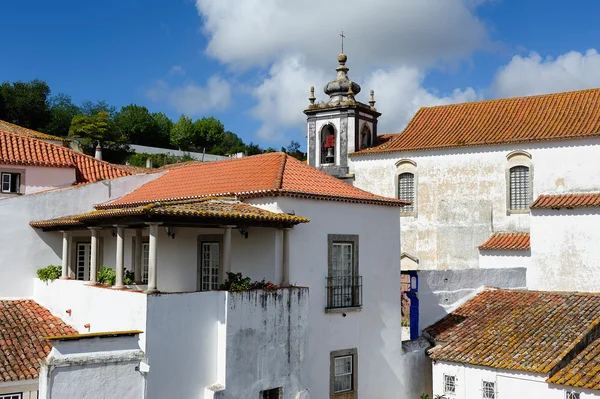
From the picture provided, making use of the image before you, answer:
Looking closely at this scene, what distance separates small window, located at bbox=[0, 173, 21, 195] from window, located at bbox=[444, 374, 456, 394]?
14.8 meters

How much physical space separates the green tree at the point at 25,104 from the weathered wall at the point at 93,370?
184ft

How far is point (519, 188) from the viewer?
87.1 feet

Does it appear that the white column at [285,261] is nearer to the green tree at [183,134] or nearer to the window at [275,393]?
the window at [275,393]

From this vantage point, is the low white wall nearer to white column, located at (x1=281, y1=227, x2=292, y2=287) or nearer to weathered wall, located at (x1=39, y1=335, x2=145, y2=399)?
weathered wall, located at (x1=39, y1=335, x2=145, y2=399)

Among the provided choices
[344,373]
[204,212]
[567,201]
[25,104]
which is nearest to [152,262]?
[204,212]

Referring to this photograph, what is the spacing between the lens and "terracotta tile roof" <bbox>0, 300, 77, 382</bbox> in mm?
14242

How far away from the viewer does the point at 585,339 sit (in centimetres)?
1656

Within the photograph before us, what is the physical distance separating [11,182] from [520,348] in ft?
54.3

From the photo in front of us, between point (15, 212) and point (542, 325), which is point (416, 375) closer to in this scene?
point (542, 325)

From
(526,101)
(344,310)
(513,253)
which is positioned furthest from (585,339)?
(526,101)

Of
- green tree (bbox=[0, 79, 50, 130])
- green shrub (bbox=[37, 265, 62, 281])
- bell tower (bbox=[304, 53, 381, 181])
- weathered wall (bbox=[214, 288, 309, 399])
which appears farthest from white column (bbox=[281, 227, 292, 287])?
green tree (bbox=[0, 79, 50, 130])

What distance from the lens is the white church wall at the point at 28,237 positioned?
1861 centimetres

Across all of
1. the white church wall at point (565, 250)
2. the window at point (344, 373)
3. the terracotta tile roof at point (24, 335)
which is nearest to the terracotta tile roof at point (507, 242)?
the white church wall at point (565, 250)

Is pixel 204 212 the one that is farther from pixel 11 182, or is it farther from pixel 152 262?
pixel 11 182
